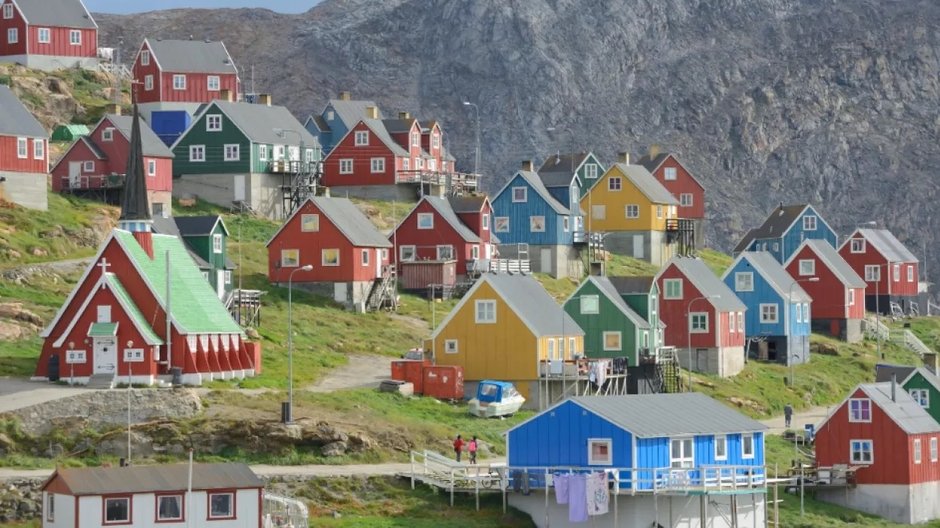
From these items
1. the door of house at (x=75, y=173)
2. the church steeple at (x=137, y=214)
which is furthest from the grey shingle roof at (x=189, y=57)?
the church steeple at (x=137, y=214)

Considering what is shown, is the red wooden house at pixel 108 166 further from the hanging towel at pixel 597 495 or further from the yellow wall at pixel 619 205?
the hanging towel at pixel 597 495

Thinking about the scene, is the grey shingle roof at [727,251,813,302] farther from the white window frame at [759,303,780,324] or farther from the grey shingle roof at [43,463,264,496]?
the grey shingle roof at [43,463,264,496]

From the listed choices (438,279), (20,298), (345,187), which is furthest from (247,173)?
(20,298)

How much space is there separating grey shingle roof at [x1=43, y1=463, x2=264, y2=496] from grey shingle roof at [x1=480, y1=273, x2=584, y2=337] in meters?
26.6

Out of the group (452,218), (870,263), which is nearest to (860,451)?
(452,218)

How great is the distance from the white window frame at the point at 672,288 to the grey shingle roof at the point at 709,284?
573mm

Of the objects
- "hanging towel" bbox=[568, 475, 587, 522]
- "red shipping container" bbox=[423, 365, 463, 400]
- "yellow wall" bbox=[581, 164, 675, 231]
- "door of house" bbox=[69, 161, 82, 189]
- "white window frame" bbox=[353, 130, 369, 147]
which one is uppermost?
"white window frame" bbox=[353, 130, 369, 147]

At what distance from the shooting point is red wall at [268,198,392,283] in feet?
391

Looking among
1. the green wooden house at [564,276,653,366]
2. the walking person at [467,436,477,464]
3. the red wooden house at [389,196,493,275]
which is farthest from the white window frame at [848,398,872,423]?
the red wooden house at [389,196,493,275]

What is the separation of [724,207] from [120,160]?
73633 mm

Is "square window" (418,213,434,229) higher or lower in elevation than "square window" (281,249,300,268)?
higher

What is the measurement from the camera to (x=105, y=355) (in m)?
94.0

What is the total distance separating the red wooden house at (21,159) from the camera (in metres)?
118

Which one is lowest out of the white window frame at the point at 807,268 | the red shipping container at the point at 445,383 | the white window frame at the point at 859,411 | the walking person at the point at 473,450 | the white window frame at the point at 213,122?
the walking person at the point at 473,450
